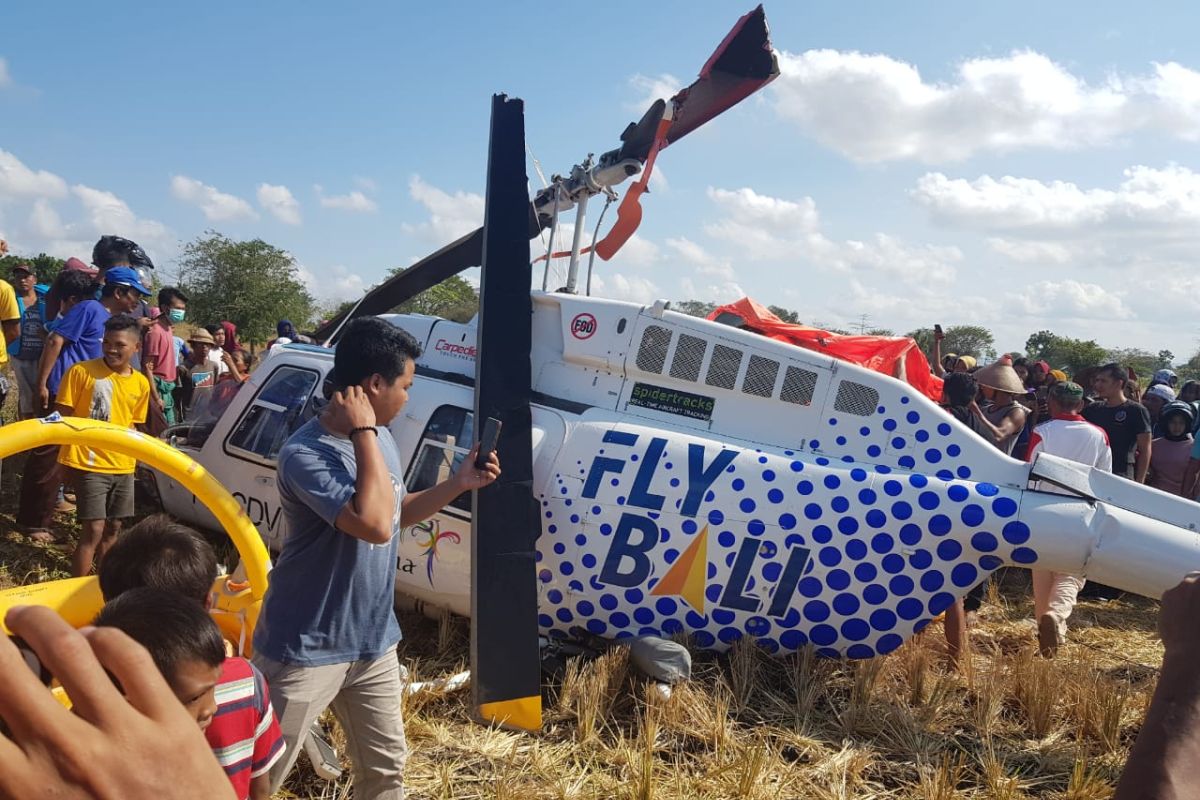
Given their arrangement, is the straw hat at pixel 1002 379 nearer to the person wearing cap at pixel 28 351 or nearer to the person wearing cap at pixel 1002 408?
the person wearing cap at pixel 1002 408

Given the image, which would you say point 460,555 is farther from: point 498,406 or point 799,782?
point 799,782

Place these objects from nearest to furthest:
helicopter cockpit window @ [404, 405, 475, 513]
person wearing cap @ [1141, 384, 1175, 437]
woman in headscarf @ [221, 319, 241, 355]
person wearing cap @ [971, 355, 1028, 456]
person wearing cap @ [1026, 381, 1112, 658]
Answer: helicopter cockpit window @ [404, 405, 475, 513] < person wearing cap @ [1026, 381, 1112, 658] < person wearing cap @ [971, 355, 1028, 456] < person wearing cap @ [1141, 384, 1175, 437] < woman in headscarf @ [221, 319, 241, 355]

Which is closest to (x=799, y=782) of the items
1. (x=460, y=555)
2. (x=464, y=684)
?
(x=464, y=684)

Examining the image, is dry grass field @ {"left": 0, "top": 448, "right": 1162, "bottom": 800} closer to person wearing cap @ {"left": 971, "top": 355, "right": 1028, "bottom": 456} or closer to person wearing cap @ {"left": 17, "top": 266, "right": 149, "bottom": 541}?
person wearing cap @ {"left": 971, "top": 355, "right": 1028, "bottom": 456}

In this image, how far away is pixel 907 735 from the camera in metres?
4.03

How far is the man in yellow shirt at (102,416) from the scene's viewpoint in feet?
15.7

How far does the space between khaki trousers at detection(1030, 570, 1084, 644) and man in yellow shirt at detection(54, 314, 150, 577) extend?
19.8ft

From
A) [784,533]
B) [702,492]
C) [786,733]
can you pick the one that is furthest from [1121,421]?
[786,733]

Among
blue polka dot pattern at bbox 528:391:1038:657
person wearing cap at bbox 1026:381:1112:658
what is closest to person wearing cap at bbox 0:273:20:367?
blue polka dot pattern at bbox 528:391:1038:657

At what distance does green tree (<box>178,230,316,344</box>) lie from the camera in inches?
1342

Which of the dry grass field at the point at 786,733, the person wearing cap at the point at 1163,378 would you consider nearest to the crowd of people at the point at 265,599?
the dry grass field at the point at 786,733

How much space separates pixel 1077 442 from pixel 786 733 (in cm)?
326

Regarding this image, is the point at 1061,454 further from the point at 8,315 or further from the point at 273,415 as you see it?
the point at 8,315

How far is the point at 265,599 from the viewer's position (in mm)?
2459
